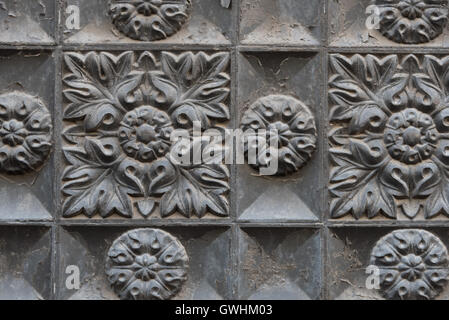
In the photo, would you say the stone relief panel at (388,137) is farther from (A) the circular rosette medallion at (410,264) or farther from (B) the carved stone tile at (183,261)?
(B) the carved stone tile at (183,261)

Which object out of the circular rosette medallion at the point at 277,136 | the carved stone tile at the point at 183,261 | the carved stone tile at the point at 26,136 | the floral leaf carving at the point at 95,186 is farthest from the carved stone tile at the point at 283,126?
the carved stone tile at the point at 26,136

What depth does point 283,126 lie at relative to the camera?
1797 millimetres

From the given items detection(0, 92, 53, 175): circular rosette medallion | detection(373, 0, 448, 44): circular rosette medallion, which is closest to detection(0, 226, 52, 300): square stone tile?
detection(0, 92, 53, 175): circular rosette medallion

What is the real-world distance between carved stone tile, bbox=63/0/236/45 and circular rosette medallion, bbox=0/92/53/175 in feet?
0.62

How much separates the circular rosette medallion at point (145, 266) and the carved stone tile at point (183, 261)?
0.05 feet

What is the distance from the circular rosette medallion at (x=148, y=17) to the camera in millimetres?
1796

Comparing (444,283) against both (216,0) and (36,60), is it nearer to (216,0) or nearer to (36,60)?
(216,0)

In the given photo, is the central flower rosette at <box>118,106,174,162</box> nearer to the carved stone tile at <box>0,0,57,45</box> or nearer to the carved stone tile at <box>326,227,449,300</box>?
the carved stone tile at <box>0,0,57,45</box>

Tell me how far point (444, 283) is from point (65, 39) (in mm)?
1077

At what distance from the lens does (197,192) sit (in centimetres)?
180

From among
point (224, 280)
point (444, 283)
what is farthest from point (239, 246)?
point (444, 283)

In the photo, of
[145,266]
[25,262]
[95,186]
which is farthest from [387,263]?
[25,262]

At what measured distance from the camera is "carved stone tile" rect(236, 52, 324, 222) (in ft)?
5.89
